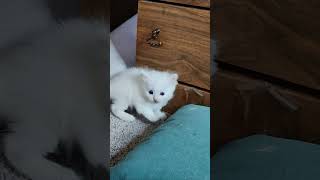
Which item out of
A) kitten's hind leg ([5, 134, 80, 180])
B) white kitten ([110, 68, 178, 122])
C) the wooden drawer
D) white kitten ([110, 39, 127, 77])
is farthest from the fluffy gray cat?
white kitten ([110, 39, 127, 77])

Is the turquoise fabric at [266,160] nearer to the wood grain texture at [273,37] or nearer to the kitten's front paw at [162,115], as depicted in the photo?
the wood grain texture at [273,37]

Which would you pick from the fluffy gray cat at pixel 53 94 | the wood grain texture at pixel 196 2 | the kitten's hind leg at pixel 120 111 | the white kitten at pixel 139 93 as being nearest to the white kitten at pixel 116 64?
the white kitten at pixel 139 93

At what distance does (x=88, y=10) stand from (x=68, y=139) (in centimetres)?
13

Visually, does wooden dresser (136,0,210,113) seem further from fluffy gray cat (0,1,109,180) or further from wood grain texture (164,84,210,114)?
Result: fluffy gray cat (0,1,109,180)

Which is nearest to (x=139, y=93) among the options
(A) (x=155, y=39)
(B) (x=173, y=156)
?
(A) (x=155, y=39)

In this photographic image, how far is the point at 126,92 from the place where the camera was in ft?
5.67

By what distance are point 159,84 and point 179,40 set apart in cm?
20

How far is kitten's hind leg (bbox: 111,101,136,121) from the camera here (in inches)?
67.2

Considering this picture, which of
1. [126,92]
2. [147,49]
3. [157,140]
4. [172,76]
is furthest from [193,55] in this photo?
[157,140]

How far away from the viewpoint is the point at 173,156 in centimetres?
120

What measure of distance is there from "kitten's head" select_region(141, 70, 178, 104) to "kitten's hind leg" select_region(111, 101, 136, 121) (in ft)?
0.42

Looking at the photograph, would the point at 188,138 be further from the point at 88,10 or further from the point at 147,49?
the point at 88,10

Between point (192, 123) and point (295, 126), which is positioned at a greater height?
point (295, 126)

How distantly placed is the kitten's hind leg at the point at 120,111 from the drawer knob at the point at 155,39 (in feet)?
0.98
